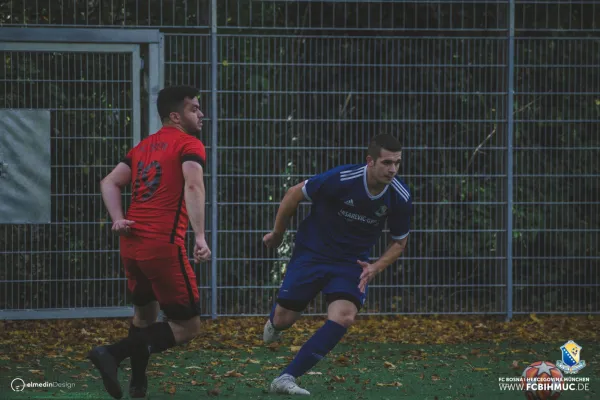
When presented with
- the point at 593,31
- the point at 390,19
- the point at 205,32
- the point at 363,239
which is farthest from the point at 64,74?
the point at 593,31

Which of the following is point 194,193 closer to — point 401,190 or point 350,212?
point 350,212

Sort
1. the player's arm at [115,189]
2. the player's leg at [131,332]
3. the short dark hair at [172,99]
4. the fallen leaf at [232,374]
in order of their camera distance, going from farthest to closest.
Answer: the fallen leaf at [232,374] → the short dark hair at [172,99] → the player's arm at [115,189] → the player's leg at [131,332]

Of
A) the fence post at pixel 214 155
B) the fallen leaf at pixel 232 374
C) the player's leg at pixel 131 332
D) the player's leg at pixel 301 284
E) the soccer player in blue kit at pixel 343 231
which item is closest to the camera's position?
the player's leg at pixel 131 332

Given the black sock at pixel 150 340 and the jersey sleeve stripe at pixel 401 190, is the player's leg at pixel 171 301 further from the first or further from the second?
the jersey sleeve stripe at pixel 401 190

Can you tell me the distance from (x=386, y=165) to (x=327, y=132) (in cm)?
399

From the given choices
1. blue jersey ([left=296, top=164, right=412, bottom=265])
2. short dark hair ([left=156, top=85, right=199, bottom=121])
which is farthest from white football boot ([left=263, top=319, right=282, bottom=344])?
short dark hair ([left=156, top=85, right=199, bottom=121])

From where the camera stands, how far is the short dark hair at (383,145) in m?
7.51

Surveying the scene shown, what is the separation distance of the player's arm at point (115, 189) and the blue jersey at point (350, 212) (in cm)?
121

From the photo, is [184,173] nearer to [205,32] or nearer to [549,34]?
[205,32]

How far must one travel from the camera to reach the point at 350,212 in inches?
308

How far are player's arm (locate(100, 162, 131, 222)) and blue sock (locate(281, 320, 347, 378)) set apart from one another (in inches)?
55.4

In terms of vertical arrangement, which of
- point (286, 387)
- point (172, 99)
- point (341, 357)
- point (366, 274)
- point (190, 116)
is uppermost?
point (172, 99)

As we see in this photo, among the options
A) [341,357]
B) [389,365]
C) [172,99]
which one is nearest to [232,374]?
[341,357]

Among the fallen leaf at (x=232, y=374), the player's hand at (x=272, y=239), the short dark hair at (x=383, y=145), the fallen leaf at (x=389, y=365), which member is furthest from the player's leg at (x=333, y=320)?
the fallen leaf at (x=389, y=365)
